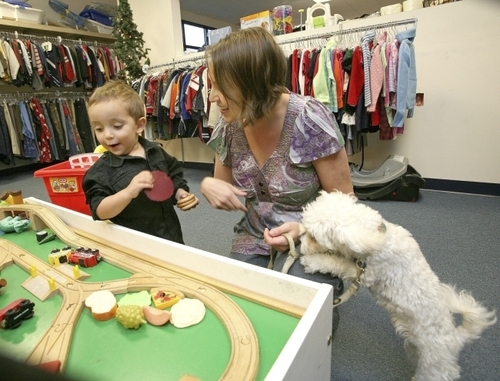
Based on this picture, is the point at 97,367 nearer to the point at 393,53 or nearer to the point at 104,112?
the point at 104,112

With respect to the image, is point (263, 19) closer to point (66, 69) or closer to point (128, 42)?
point (128, 42)

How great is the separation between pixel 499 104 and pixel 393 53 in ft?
3.07

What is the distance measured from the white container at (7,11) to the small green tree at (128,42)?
1145 millimetres

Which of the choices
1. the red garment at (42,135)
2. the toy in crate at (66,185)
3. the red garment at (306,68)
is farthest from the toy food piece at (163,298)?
the red garment at (42,135)

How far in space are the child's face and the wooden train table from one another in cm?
38

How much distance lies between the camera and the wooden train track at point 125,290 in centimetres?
47

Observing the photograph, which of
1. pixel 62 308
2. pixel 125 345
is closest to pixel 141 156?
pixel 62 308

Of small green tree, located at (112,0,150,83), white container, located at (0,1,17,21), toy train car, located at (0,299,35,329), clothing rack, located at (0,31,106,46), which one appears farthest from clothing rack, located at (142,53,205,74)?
toy train car, located at (0,299,35,329)

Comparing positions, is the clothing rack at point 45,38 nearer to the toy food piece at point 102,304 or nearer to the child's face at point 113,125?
the child's face at point 113,125

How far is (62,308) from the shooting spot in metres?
0.59

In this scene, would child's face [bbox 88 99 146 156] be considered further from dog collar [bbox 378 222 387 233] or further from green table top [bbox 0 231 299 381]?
dog collar [bbox 378 222 387 233]

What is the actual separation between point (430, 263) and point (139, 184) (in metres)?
1.48

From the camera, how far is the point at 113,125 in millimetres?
1002

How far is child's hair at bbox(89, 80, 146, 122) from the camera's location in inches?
39.6
